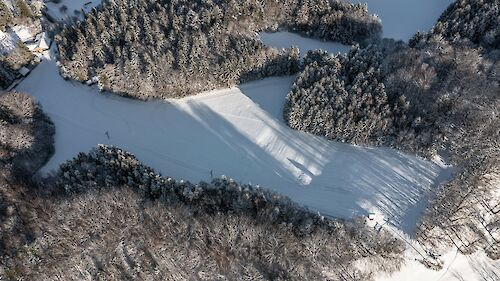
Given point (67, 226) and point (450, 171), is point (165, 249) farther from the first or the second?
point (450, 171)

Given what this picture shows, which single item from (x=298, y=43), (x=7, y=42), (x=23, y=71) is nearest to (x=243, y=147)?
(x=298, y=43)

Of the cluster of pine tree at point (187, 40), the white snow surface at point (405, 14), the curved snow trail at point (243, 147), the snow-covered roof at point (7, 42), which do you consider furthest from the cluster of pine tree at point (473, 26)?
the snow-covered roof at point (7, 42)

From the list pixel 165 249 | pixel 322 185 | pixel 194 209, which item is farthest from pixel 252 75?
pixel 165 249

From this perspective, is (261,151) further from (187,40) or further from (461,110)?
(461,110)

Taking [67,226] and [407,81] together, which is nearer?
[67,226]

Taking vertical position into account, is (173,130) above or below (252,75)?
below

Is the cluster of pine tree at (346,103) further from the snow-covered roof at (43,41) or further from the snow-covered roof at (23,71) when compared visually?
the snow-covered roof at (23,71)

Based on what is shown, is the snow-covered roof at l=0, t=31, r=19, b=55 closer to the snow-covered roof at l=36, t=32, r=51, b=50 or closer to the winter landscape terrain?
the snow-covered roof at l=36, t=32, r=51, b=50
